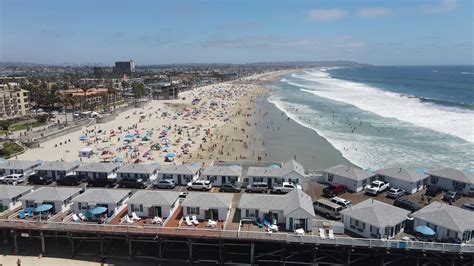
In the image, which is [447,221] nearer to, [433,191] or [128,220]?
[433,191]

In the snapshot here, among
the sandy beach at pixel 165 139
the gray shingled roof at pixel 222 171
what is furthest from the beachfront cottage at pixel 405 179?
the sandy beach at pixel 165 139

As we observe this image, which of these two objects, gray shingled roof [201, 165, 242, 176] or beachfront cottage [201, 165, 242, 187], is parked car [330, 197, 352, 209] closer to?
beachfront cottage [201, 165, 242, 187]

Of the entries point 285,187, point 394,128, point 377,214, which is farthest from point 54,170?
point 394,128

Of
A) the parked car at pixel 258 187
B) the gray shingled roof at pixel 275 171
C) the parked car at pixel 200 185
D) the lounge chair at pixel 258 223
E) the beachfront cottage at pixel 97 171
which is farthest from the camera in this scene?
the beachfront cottage at pixel 97 171

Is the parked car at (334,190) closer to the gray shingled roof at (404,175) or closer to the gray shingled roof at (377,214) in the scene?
the gray shingled roof at (404,175)

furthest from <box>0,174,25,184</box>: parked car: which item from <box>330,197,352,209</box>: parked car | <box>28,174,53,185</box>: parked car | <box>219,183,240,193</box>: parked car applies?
<box>330,197,352,209</box>: parked car

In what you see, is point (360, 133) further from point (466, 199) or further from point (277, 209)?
point (277, 209)
